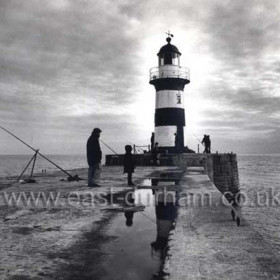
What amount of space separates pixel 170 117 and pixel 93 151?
15413mm

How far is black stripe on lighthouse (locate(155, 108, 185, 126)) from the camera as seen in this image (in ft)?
81.3

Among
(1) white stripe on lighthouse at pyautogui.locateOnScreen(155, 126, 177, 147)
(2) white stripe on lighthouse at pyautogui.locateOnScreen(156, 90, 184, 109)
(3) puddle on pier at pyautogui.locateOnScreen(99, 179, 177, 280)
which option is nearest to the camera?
(3) puddle on pier at pyautogui.locateOnScreen(99, 179, 177, 280)

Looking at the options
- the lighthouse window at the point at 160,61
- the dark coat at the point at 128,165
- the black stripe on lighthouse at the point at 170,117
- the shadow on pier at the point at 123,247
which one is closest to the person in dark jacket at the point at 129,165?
the dark coat at the point at 128,165

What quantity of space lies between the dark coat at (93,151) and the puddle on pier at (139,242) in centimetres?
337

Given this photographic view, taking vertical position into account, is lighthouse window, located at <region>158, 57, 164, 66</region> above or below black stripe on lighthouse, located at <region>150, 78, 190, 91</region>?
above

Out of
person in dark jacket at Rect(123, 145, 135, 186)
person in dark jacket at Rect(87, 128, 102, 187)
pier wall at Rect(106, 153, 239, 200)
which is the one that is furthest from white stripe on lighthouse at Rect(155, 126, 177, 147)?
person in dark jacket at Rect(87, 128, 102, 187)

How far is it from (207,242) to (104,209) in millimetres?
2797

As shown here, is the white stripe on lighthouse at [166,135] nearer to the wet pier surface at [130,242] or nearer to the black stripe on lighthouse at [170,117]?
the black stripe on lighthouse at [170,117]

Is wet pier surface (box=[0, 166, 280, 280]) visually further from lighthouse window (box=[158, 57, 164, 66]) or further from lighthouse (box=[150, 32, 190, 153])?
lighthouse window (box=[158, 57, 164, 66])

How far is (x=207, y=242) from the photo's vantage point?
3826 millimetres

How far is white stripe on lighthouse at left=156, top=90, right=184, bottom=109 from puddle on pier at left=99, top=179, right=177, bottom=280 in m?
18.4

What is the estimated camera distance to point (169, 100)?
2484 cm

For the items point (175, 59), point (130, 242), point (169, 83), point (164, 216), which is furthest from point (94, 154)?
point (175, 59)

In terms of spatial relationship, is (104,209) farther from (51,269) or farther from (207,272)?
(207,272)
